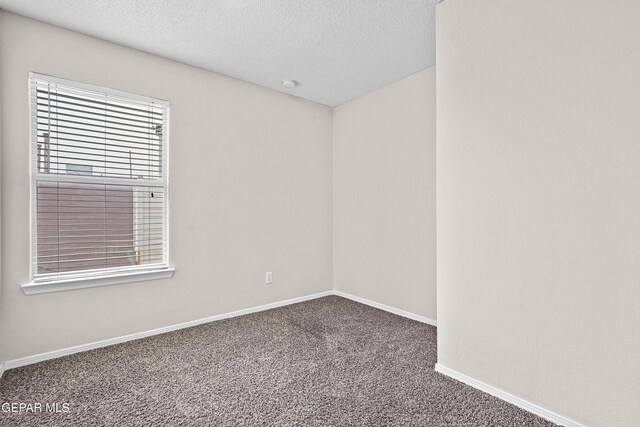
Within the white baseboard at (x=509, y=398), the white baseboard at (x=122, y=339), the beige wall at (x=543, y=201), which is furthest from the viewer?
the white baseboard at (x=122, y=339)

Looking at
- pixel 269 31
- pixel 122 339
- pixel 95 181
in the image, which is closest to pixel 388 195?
pixel 269 31

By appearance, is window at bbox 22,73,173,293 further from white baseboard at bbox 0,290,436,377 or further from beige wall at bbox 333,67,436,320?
beige wall at bbox 333,67,436,320

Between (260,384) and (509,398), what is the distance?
146 cm

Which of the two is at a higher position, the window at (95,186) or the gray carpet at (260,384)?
the window at (95,186)

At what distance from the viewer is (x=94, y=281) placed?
7.89 feet

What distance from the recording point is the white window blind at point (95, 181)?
225 cm

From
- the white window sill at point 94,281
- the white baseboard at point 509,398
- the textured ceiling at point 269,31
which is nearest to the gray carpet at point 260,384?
the white baseboard at point 509,398

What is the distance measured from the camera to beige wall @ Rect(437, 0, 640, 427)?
1.40 meters

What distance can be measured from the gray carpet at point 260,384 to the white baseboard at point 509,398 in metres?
0.05

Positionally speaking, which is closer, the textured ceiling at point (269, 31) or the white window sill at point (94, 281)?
the textured ceiling at point (269, 31)

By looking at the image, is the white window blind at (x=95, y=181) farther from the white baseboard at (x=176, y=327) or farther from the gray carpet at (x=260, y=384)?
the gray carpet at (x=260, y=384)

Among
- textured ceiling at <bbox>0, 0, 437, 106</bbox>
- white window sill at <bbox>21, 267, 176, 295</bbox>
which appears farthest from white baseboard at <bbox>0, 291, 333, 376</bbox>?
textured ceiling at <bbox>0, 0, 437, 106</bbox>

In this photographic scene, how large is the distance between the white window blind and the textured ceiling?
46cm

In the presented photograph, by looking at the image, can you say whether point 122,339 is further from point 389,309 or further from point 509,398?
point 509,398
